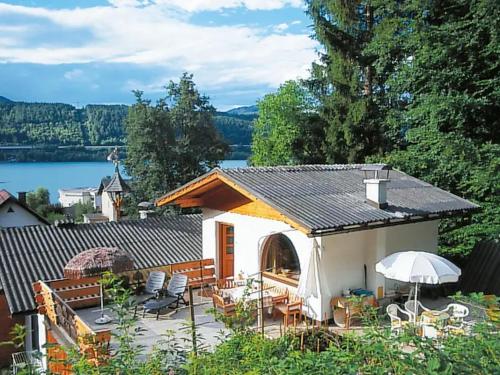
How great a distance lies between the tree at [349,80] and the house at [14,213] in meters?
17.1

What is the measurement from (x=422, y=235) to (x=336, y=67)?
10738 millimetres

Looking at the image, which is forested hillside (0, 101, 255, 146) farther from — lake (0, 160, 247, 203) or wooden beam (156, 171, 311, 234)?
wooden beam (156, 171, 311, 234)

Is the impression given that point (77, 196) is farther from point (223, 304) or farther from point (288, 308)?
point (288, 308)

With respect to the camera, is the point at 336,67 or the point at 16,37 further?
the point at 16,37

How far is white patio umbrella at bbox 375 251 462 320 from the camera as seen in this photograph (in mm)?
7809

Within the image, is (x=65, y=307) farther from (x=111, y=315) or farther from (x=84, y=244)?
(x=84, y=244)

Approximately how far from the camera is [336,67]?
19.4 m

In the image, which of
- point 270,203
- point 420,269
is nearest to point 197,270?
point 270,203

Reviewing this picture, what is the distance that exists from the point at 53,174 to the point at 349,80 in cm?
4058

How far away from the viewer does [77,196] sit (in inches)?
2048

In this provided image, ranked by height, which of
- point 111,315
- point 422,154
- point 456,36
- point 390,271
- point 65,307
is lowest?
point 111,315

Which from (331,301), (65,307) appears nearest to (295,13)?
(331,301)

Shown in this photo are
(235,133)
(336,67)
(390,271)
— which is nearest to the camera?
(390,271)

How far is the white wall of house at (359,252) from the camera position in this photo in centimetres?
901
